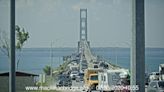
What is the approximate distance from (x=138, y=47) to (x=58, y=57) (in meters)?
21.3

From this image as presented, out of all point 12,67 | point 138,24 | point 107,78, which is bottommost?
point 107,78

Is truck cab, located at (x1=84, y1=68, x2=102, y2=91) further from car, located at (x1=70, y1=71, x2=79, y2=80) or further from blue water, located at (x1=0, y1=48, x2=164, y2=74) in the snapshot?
car, located at (x1=70, y1=71, x2=79, y2=80)

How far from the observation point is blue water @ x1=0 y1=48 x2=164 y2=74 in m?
6.54

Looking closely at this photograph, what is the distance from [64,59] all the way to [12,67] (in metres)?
19.8

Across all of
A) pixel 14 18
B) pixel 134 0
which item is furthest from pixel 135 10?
pixel 14 18

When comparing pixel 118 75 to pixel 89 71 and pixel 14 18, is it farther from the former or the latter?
pixel 14 18

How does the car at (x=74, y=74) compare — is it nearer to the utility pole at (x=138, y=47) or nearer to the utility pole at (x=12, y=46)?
the utility pole at (x=12, y=46)

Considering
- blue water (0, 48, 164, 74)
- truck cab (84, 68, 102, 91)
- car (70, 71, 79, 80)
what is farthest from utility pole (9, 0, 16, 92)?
car (70, 71, 79, 80)

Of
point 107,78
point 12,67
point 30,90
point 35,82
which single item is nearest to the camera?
point 12,67

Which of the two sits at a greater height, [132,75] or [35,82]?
[132,75]

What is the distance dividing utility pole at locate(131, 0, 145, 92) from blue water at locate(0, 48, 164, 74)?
43 cm

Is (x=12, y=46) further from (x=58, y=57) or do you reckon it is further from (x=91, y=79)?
(x=58, y=57)

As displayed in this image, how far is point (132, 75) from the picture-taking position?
388 centimetres

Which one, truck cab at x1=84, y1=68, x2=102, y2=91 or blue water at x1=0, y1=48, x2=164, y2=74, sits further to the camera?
truck cab at x1=84, y1=68, x2=102, y2=91
